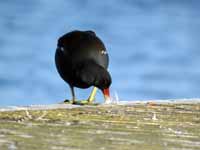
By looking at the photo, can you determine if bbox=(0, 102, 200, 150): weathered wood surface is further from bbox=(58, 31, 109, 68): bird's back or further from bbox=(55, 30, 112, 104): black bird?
bbox=(58, 31, 109, 68): bird's back

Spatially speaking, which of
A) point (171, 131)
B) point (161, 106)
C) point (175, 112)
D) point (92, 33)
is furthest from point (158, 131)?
point (92, 33)

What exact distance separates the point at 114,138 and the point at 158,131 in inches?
A: 21.0

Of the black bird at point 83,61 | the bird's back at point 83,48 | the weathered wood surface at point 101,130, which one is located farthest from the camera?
the bird's back at point 83,48

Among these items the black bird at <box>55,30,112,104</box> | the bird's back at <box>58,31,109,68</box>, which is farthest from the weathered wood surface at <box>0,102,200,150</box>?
the bird's back at <box>58,31,109,68</box>

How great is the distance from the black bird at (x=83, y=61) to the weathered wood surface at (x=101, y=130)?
9.28 feet

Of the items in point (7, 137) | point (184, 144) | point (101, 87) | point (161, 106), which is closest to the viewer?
point (7, 137)

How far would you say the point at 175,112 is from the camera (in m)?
4.64

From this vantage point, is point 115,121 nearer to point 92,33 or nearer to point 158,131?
point 158,131

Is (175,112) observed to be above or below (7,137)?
above

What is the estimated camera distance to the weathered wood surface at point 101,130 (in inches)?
103

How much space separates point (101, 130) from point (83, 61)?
450 centimetres

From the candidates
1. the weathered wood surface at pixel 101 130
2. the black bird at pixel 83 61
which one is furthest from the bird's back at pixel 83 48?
the weathered wood surface at pixel 101 130

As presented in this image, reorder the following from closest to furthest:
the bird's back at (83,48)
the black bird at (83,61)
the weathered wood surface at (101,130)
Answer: the weathered wood surface at (101,130) → the black bird at (83,61) → the bird's back at (83,48)

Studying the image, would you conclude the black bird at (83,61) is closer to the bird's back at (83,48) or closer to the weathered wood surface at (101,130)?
the bird's back at (83,48)
